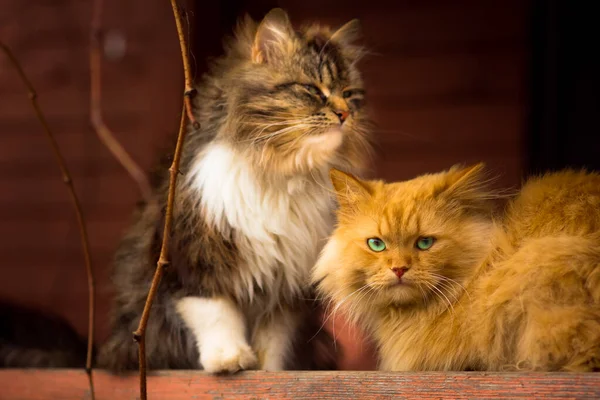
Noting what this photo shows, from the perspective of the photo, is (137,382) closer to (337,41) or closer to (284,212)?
(284,212)

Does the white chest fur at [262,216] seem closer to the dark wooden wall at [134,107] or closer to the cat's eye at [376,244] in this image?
the cat's eye at [376,244]

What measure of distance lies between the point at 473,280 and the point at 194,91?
0.60m

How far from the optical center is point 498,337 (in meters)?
1.36

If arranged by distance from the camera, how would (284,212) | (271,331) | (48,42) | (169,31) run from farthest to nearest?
(48,42) < (169,31) < (271,331) < (284,212)

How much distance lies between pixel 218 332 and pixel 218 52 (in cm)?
143

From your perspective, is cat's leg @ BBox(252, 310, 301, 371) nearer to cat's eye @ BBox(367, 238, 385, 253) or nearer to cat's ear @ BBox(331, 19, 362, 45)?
cat's eye @ BBox(367, 238, 385, 253)

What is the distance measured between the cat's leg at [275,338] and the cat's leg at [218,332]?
0.09 m

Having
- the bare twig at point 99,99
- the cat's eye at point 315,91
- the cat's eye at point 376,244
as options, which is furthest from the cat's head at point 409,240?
the bare twig at point 99,99

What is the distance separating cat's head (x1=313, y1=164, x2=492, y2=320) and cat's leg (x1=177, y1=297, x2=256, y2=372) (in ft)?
0.86

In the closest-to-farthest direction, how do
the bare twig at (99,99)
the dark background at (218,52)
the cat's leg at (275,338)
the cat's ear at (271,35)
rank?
1. the cat's ear at (271,35)
2. the cat's leg at (275,338)
3. the bare twig at (99,99)
4. the dark background at (218,52)

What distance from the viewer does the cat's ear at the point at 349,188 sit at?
153 centimetres

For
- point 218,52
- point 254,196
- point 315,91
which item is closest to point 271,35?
point 315,91

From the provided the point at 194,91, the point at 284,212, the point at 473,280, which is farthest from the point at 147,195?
the point at 473,280

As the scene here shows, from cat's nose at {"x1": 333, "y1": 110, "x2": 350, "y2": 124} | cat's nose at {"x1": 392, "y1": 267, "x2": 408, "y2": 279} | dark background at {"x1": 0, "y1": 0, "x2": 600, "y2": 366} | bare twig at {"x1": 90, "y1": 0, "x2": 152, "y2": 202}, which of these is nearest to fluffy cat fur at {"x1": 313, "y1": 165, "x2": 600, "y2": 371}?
cat's nose at {"x1": 392, "y1": 267, "x2": 408, "y2": 279}
